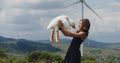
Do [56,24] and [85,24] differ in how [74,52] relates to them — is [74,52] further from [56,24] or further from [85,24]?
[56,24]

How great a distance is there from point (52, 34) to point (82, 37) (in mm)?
896

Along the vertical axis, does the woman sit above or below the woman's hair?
below

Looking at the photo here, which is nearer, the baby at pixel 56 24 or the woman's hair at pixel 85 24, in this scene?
the baby at pixel 56 24

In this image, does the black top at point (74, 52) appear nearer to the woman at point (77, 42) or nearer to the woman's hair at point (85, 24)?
the woman at point (77, 42)

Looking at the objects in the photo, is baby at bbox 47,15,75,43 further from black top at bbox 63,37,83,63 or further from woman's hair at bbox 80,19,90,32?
black top at bbox 63,37,83,63

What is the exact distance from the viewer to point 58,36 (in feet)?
27.8

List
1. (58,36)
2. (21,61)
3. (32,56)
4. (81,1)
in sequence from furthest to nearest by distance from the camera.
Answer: (32,56)
(21,61)
(81,1)
(58,36)

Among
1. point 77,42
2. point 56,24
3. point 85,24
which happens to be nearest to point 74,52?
point 77,42

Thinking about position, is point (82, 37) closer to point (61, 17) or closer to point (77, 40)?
point (77, 40)

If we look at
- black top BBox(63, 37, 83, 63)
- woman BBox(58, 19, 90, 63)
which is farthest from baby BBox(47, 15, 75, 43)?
black top BBox(63, 37, 83, 63)

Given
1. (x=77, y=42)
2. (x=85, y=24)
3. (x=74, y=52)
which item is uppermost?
(x=85, y=24)

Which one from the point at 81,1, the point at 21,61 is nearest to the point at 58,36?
the point at 81,1

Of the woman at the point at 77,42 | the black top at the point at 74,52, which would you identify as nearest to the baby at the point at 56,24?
the woman at the point at 77,42

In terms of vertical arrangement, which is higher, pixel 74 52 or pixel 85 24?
pixel 85 24
